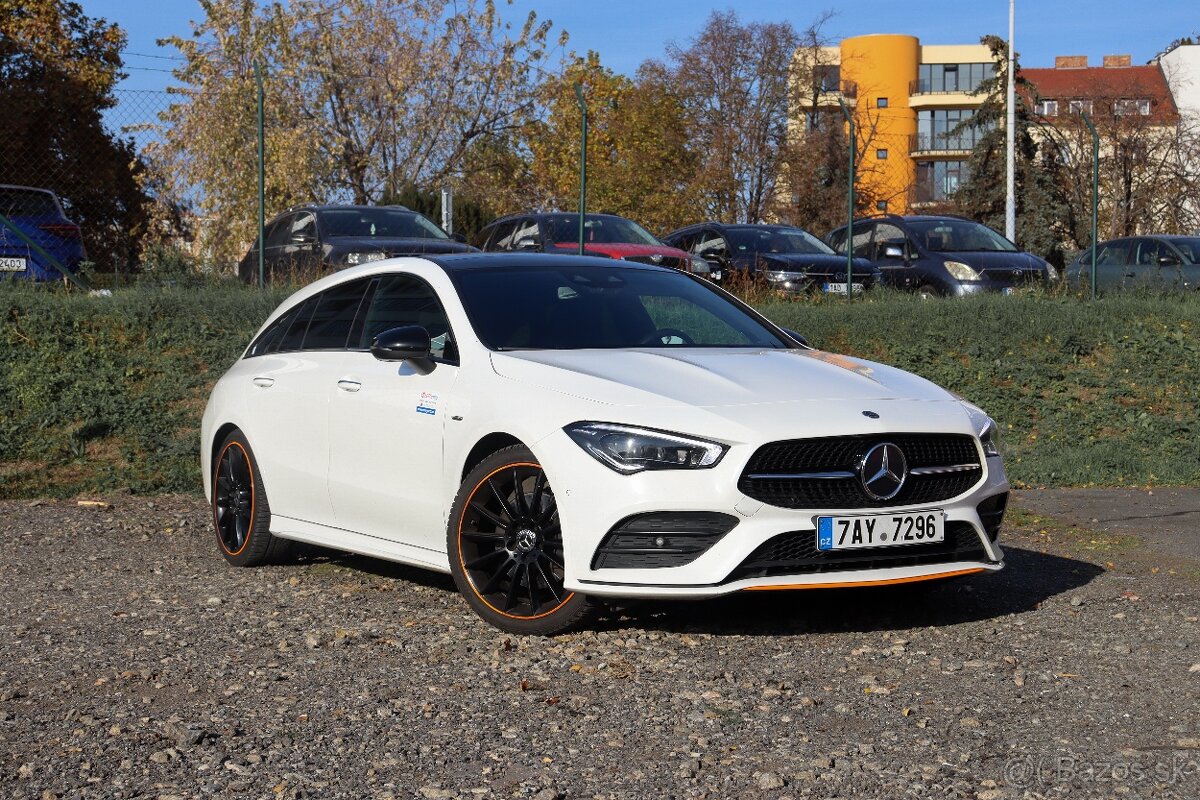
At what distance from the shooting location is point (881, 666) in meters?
5.63

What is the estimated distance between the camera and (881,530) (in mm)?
5969

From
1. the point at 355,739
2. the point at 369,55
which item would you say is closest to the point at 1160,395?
the point at 355,739

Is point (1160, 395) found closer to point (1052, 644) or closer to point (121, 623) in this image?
point (1052, 644)

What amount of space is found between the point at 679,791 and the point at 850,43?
95.5 meters

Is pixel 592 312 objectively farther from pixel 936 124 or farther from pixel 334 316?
pixel 936 124

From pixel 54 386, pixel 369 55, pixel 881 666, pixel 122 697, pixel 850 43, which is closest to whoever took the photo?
pixel 122 697

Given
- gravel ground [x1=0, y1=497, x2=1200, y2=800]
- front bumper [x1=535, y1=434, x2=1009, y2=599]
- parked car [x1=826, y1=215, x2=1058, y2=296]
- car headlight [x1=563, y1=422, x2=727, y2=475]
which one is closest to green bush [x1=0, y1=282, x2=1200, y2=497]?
parked car [x1=826, y1=215, x2=1058, y2=296]

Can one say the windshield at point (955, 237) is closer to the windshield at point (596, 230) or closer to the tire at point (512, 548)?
the windshield at point (596, 230)

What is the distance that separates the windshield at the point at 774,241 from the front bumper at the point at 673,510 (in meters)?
15.4

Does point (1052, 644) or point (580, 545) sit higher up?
point (580, 545)

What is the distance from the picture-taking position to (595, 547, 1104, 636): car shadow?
6.39 m

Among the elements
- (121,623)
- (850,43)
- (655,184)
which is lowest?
(121,623)

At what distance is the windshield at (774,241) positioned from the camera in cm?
2131

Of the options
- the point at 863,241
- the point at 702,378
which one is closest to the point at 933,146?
the point at 863,241
